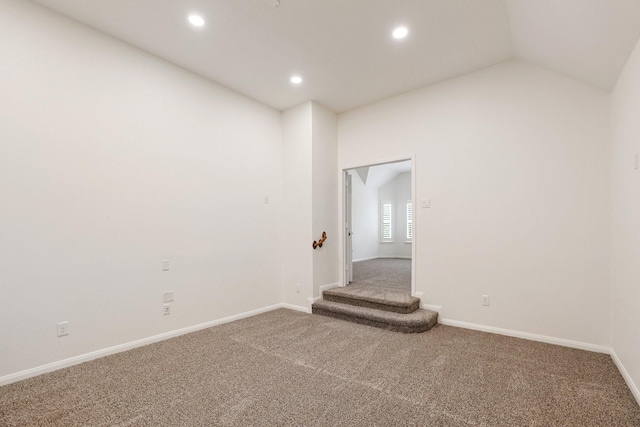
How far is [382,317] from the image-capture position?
3662 mm

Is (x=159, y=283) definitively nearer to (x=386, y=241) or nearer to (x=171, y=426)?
(x=171, y=426)

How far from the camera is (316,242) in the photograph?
14.8 ft

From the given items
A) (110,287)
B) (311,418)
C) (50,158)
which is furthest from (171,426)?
(50,158)

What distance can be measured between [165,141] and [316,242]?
7.89 feet

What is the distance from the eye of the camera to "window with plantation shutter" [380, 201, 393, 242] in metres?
10.0

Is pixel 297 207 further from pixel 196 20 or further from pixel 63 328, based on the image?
pixel 63 328

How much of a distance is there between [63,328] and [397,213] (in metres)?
8.98

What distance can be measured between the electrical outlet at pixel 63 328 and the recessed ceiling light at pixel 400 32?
413 cm

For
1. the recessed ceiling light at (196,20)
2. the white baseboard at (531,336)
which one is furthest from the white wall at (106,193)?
the white baseboard at (531,336)

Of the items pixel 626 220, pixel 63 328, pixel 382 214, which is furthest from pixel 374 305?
pixel 382 214

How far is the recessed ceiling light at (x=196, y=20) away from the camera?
9.03 feet

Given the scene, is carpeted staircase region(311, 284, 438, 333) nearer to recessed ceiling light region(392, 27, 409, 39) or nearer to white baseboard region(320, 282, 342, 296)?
white baseboard region(320, 282, 342, 296)

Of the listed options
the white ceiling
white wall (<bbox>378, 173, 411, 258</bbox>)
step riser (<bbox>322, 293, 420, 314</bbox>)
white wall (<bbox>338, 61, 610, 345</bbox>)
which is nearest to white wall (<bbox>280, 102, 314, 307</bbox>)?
step riser (<bbox>322, 293, 420, 314</bbox>)

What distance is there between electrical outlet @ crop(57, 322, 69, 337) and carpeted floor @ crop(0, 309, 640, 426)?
324 millimetres
